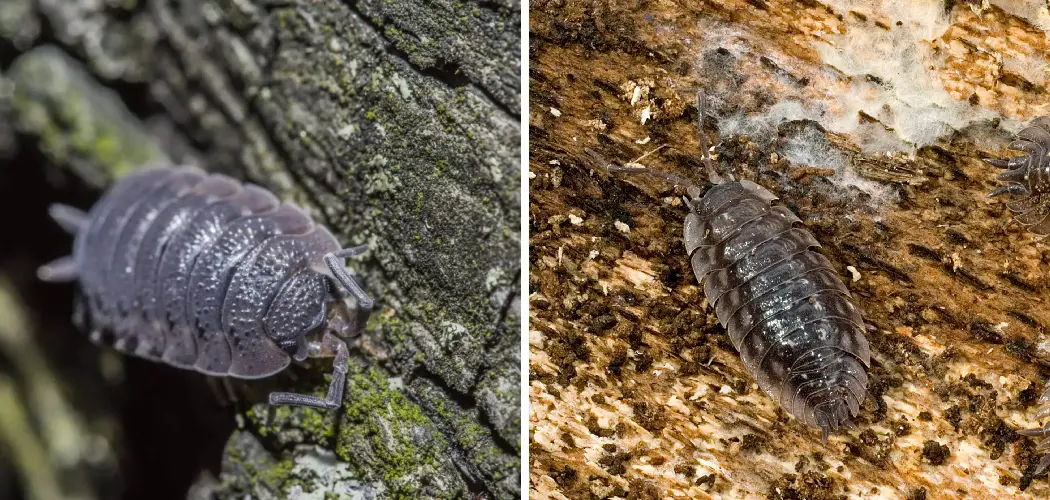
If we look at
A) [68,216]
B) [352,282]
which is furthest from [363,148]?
[68,216]

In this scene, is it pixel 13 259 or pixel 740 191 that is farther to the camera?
pixel 740 191

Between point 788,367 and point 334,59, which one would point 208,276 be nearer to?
point 334,59

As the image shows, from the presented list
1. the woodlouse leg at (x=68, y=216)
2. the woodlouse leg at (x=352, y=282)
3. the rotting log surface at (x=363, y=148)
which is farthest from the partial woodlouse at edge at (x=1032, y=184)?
the woodlouse leg at (x=68, y=216)

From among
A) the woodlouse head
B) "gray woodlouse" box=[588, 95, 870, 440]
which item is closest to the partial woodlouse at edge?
"gray woodlouse" box=[588, 95, 870, 440]

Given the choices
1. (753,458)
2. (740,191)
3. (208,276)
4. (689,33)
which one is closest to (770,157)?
(740,191)

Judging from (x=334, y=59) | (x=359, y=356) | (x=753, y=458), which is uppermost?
(x=334, y=59)

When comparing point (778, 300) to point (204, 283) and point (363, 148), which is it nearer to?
point (363, 148)
